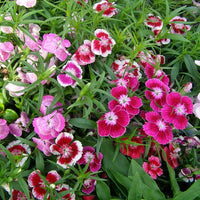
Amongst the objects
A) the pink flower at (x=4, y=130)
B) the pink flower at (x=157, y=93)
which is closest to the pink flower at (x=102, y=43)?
the pink flower at (x=157, y=93)

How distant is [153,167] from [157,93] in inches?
17.5

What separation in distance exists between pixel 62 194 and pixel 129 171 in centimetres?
42

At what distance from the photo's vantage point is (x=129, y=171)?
4.73ft

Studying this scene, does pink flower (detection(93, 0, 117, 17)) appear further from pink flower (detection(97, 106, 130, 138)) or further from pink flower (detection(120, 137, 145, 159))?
pink flower (detection(120, 137, 145, 159))

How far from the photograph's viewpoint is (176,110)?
1.40m

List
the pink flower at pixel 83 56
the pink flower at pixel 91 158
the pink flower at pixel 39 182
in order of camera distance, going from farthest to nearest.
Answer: the pink flower at pixel 83 56 < the pink flower at pixel 91 158 < the pink flower at pixel 39 182

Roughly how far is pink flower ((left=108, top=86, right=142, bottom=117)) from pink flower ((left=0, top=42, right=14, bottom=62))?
642 mm

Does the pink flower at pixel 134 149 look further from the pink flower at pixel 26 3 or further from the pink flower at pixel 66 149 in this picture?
the pink flower at pixel 26 3

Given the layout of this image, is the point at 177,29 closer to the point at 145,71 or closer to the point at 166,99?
the point at 145,71

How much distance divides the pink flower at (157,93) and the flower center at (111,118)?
0.24 meters

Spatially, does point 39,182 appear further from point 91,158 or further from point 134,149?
point 134,149

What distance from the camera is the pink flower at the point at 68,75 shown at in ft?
4.47

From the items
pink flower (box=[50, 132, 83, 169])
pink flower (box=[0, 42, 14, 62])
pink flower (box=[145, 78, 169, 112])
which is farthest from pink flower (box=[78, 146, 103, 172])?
pink flower (box=[0, 42, 14, 62])

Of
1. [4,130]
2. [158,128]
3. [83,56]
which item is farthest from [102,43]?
[4,130]
